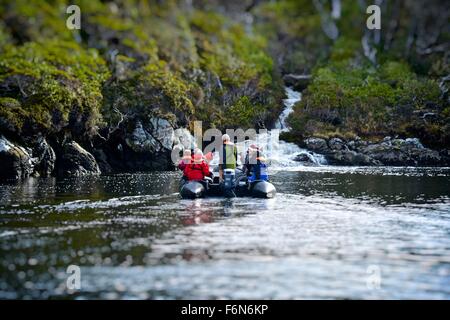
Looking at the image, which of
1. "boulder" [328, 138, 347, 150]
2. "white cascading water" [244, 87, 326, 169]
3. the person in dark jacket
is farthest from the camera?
"boulder" [328, 138, 347, 150]

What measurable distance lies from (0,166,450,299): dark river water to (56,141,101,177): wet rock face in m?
23.2

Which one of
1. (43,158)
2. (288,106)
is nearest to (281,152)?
(288,106)

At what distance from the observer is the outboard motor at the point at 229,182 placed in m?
26.0

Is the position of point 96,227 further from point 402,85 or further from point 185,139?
point 402,85

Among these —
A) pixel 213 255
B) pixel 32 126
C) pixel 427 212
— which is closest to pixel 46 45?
pixel 213 255

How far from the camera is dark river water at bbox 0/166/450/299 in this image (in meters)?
11.1

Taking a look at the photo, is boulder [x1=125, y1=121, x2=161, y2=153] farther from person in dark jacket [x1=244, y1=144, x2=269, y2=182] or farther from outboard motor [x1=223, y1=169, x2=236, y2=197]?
outboard motor [x1=223, y1=169, x2=236, y2=197]

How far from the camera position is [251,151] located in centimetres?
2725

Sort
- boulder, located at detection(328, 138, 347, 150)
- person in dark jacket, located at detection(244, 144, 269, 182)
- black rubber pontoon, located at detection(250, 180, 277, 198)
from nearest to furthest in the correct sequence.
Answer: black rubber pontoon, located at detection(250, 180, 277, 198) < person in dark jacket, located at detection(244, 144, 269, 182) < boulder, located at detection(328, 138, 347, 150)

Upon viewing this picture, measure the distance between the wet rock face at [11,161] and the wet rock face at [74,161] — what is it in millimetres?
6467

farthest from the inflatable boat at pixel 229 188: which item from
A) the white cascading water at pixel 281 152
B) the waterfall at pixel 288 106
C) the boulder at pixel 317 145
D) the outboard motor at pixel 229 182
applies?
the waterfall at pixel 288 106

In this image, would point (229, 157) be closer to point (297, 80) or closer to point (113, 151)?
point (113, 151)

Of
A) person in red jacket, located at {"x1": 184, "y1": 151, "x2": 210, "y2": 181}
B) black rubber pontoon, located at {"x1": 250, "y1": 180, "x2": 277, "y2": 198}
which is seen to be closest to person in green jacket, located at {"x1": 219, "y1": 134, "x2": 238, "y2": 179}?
person in red jacket, located at {"x1": 184, "y1": 151, "x2": 210, "y2": 181}

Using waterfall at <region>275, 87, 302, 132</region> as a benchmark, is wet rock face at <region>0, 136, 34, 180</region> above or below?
below
